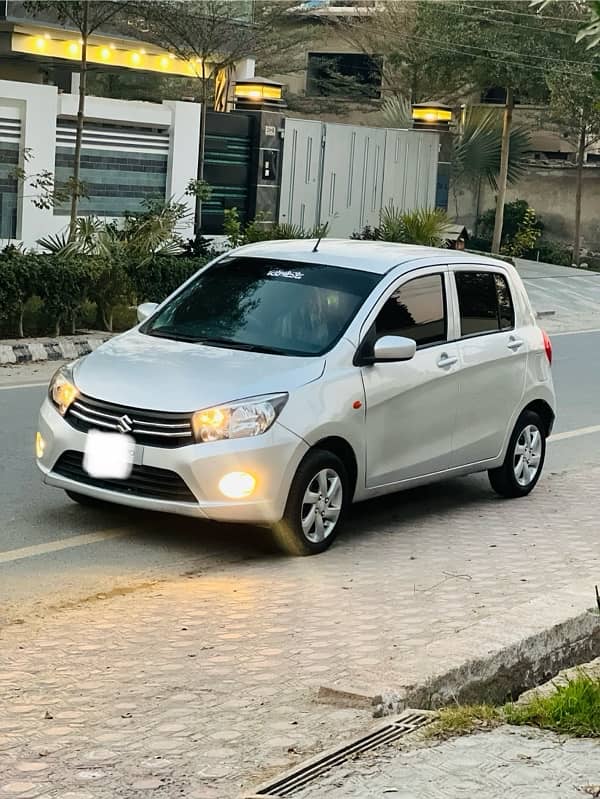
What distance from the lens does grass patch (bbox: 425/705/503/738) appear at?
15.8 feet

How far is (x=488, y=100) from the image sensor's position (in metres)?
52.1

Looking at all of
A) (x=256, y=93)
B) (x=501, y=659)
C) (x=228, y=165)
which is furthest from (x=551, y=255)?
(x=501, y=659)

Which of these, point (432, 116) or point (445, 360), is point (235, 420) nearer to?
point (445, 360)

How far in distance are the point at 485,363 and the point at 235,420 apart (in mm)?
2411

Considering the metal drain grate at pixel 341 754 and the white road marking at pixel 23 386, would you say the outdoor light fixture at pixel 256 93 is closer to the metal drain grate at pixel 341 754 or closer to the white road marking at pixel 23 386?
the white road marking at pixel 23 386

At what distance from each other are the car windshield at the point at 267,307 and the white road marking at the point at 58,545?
1.29 metres

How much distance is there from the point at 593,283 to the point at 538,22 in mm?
6699

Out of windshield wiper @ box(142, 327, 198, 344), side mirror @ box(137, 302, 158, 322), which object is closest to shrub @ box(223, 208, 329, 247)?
side mirror @ box(137, 302, 158, 322)

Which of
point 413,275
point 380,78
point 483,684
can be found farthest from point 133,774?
point 380,78

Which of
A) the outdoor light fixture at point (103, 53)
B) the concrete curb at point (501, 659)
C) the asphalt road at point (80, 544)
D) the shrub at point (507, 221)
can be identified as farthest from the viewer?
the shrub at point (507, 221)

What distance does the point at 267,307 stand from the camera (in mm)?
8914

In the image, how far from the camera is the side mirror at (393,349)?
8.44 m

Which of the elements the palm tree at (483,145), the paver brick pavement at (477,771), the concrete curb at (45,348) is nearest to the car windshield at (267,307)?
the paver brick pavement at (477,771)

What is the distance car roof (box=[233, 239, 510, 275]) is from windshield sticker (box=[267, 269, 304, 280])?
110mm
